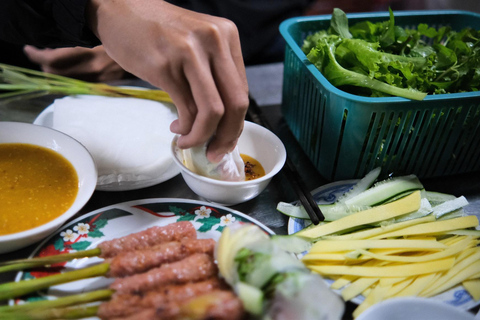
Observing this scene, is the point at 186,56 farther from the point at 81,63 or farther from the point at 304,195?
the point at 81,63

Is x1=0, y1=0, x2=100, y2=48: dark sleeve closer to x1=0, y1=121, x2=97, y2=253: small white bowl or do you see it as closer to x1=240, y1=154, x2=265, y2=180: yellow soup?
x1=0, y1=121, x2=97, y2=253: small white bowl

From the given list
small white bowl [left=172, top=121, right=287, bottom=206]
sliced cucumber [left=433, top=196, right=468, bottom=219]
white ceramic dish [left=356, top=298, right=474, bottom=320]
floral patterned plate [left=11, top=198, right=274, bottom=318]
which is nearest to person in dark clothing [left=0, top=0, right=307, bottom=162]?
small white bowl [left=172, top=121, right=287, bottom=206]

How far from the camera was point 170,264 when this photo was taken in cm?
127

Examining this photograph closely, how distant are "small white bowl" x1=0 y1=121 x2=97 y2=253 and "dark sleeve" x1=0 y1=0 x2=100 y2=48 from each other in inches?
15.7

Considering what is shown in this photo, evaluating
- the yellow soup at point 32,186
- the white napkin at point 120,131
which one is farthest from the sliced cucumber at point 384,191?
the yellow soup at point 32,186

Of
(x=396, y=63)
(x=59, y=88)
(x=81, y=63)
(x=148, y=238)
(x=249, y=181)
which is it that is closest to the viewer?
(x=148, y=238)

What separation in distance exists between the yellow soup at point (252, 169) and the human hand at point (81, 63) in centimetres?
133

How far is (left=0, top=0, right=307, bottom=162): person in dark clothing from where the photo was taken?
49.1 inches

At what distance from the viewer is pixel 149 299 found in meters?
1.14

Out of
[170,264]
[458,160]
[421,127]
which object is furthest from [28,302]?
[458,160]

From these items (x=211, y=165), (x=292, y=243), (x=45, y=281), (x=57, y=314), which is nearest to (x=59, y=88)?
(x=211, y=165)

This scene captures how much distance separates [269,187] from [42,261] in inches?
39.3

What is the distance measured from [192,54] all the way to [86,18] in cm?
57

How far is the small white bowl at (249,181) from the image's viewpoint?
1524 millimetres
